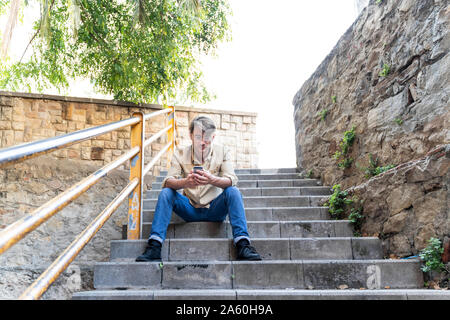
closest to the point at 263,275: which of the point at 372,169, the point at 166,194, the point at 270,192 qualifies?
the point at 166,194

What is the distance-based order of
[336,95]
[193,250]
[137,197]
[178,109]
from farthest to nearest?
[178,109]
[336,95]
[137,197]
[193,250]

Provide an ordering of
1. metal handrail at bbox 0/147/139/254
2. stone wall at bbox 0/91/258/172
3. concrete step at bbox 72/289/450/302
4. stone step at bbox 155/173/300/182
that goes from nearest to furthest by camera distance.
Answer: metal handrail at bbox 0/147/139/254 → concrete step at bbox 72/289/450/302 → stone wall at bbox 0/91/258/172 → stone step at bbox 155/173/300/182

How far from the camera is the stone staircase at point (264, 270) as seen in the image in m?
1.51

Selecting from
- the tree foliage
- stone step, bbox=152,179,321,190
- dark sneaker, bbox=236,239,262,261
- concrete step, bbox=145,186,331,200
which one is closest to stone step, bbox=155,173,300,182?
stone step, bbox=152,179,321,190

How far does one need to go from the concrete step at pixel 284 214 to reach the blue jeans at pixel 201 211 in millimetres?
513

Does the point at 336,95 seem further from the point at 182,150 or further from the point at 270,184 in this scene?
the point at 182,150

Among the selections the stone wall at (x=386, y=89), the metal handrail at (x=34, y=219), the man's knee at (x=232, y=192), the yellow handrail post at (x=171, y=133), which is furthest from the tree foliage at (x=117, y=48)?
the metal handrail at (x=34, y=219)

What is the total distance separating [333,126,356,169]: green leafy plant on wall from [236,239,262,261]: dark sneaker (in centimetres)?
139

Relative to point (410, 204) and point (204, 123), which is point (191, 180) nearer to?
point (204, 123)

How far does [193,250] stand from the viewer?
86.0 inches

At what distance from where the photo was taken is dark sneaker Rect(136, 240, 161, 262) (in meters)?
1.95

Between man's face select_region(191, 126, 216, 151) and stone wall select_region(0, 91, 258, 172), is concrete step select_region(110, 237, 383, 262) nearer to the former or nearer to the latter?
man's face select_region(191, 126, 216, 151)
